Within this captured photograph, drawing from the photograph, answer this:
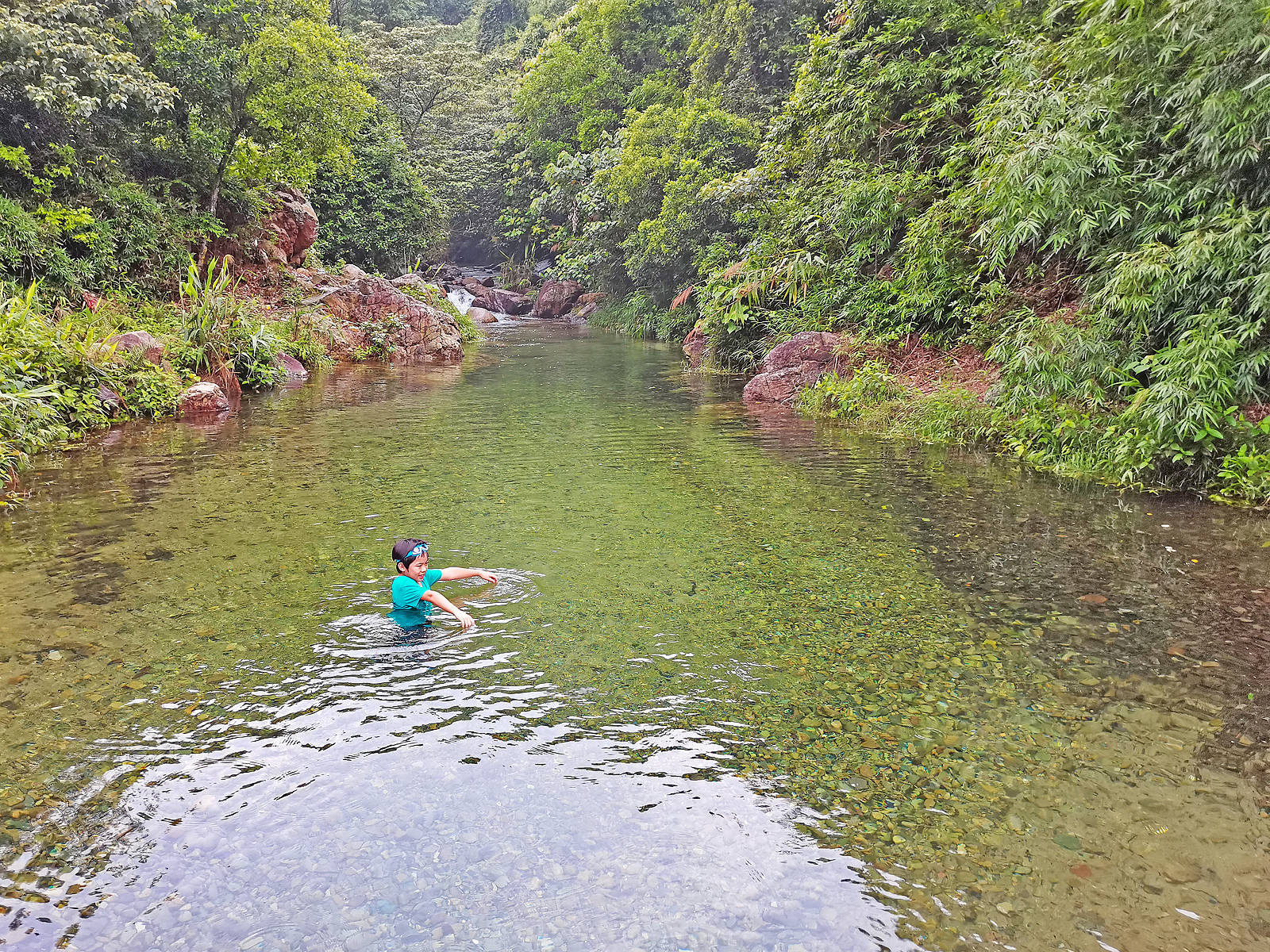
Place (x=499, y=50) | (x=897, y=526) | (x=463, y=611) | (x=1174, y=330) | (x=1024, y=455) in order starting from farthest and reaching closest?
(x=499, y=50)
(x=1024, y=455)
(x=1174, y=330)
(x=897, y=526)
(x=463, y=611)

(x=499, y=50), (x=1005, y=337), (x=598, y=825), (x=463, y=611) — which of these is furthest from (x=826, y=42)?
(x=499, y=50)

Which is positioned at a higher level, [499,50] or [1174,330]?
[499,50]

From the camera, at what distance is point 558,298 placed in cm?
4444

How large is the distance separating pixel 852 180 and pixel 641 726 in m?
14.1

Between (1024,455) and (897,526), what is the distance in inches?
140

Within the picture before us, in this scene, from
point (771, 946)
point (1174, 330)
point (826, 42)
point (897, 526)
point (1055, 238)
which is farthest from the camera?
point (826, 42)

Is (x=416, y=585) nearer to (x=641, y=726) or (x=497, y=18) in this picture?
(x=641, y=726)

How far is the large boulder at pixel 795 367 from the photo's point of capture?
15641mm

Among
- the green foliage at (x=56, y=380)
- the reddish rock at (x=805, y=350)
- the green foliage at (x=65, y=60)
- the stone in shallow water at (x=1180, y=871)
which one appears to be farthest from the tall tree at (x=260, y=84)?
the stone in shallow water at (x=1180, y=871)

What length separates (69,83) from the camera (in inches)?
535

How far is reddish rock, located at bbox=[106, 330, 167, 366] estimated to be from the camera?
1358cm

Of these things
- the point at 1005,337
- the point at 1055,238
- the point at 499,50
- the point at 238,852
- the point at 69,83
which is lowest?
the point at 238,852

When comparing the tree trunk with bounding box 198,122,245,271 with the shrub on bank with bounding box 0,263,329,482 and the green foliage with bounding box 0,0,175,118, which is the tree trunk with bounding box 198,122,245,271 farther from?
the green foliage with bounding box 0,0,175,118

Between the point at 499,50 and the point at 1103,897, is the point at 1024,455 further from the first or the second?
the point at 499,50
